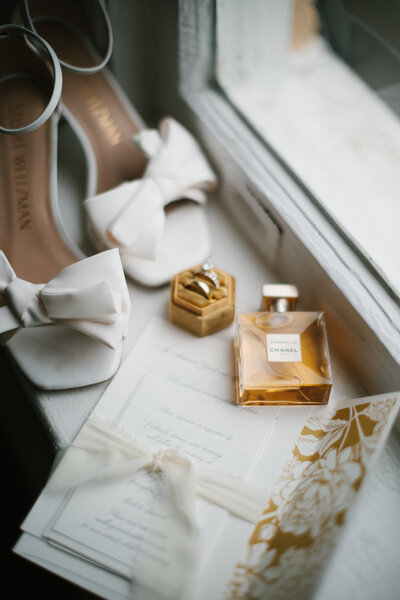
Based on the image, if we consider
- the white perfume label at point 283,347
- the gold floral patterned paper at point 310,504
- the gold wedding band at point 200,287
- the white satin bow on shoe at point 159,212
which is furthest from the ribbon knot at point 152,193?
the gold floral patterned paper at point 310,504

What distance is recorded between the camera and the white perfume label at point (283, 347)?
0.62m

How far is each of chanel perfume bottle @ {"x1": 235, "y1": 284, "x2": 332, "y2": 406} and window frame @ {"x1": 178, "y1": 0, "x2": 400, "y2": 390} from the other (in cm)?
5

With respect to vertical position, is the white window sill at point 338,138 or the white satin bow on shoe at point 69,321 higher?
the white window sill at point 338,138

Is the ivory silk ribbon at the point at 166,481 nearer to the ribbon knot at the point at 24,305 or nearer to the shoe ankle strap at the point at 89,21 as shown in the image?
the ribbon knot at the point at 24,305

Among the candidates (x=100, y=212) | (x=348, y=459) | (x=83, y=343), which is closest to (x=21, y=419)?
(x=83, y=343)

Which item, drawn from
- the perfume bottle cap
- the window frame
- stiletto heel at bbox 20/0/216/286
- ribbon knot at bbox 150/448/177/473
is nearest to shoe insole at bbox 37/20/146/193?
stiletto heel at bbox 20/0/216/286

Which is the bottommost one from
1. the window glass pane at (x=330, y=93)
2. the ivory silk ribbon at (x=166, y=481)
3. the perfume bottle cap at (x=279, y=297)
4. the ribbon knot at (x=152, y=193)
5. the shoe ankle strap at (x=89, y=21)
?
the ivory silk ribbon at (x=166, y=481)

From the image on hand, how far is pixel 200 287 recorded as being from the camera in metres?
0.63

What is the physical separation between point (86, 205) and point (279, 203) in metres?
0.29

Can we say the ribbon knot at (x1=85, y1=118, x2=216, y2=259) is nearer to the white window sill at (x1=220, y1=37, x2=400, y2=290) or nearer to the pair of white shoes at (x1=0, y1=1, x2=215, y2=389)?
the pair of white shoes at (x1=0, y1=1, x2=215, y2=389)

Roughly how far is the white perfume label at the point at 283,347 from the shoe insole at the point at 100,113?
387 millimetres

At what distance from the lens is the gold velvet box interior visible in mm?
645

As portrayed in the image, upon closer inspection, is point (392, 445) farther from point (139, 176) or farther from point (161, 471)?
point (139, 176)

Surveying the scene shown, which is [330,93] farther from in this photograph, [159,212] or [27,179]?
[27,179]
